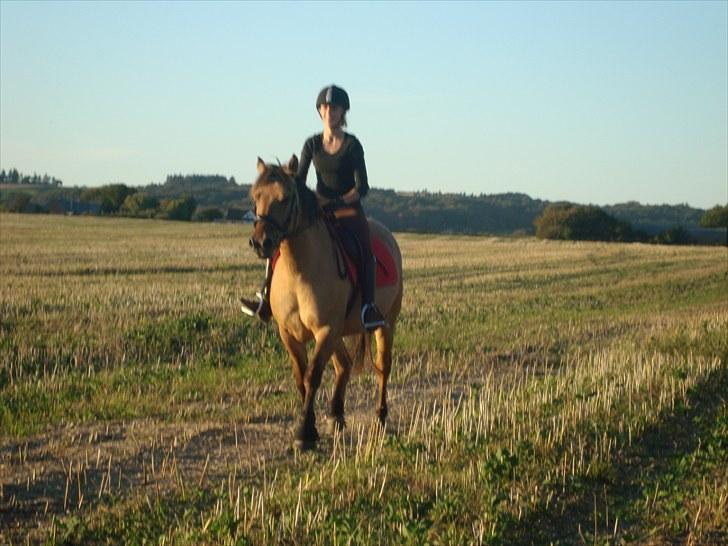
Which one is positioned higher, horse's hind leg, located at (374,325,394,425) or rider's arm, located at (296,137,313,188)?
rider's arm, located at (296,137,313,188)

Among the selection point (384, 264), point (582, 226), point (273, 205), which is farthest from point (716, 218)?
point (273, 205)

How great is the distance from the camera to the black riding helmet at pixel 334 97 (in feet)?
29.9

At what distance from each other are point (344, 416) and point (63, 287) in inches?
528

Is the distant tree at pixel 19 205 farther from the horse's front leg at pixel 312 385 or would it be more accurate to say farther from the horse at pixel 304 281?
the horse's front leg at pixel 312 385

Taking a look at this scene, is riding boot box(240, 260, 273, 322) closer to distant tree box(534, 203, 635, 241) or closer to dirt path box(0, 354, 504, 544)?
dirt path box(0, 354, 504, 544)

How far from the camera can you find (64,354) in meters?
12.9

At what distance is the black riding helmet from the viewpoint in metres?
9.12

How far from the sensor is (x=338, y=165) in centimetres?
933

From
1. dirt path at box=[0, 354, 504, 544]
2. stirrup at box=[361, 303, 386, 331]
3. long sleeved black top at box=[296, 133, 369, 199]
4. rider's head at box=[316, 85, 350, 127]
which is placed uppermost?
rider's head at box=[316, 85, 350, 127]

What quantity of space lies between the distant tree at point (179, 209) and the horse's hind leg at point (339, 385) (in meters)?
79.5

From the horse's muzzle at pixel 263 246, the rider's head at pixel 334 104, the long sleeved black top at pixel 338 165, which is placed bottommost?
the horse's muzzle at pixel 263 246

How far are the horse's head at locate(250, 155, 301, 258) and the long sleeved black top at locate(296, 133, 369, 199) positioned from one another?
76 centimetres

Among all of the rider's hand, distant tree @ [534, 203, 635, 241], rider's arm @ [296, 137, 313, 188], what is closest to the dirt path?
the rider's hand

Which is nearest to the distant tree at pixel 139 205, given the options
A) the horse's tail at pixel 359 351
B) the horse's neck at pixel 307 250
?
the horse's tail at pixel 359 351
